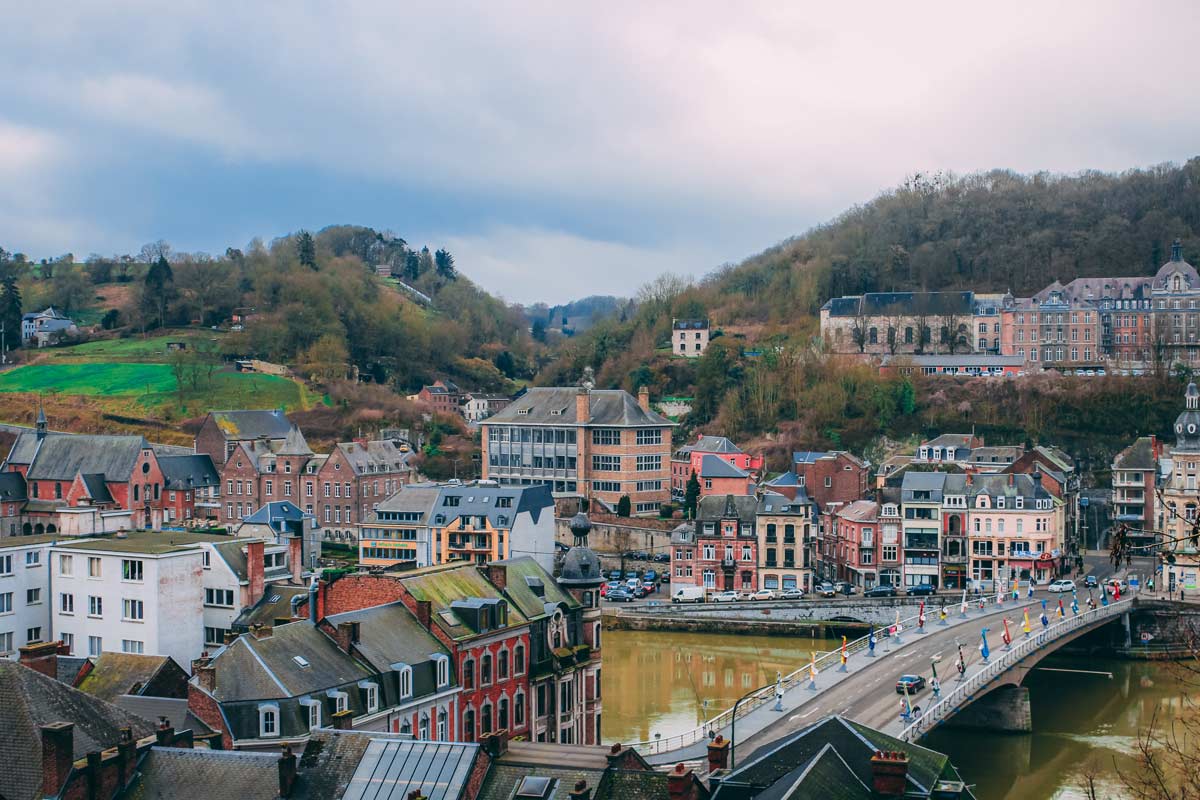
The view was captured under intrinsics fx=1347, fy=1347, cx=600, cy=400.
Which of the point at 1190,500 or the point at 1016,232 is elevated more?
the point at 1016,232

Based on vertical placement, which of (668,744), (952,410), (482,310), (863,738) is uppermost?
(482,310)

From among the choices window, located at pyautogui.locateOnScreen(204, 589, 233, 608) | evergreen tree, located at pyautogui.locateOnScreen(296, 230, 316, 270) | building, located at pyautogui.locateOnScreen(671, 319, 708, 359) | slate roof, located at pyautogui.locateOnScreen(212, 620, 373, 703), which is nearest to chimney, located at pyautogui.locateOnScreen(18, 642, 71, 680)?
slate roof, located at pyautogui.locateOnScreen(212, 620, 373, 703)

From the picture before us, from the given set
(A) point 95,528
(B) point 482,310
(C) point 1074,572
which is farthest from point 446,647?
(B) point 482,310

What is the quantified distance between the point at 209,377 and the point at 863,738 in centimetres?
7304

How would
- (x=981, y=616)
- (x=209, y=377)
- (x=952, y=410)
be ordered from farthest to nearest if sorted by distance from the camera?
(x=209, y=377) < (x=952, y=410) < (x=981, y=616)

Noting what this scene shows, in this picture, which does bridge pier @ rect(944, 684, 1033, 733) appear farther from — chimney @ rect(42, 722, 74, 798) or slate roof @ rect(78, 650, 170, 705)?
chimney @ rect(42, 722, 74, 798)

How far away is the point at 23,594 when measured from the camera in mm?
32875

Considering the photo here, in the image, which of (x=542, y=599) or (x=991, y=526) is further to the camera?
(x=991, y=526)

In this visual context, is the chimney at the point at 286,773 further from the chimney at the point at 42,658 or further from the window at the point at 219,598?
the window at the point at 219,598

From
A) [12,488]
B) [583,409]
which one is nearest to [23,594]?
[12,488]

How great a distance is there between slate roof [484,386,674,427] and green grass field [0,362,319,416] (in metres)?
18.3

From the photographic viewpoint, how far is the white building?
32.4 m

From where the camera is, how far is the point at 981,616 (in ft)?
157

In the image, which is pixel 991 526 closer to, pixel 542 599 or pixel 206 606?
pixel 542 599
